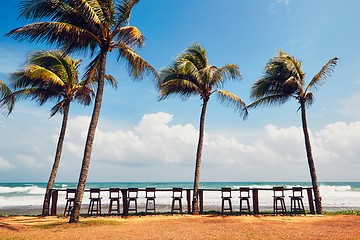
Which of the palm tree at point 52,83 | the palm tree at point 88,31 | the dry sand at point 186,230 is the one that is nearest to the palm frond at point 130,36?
the palm tree at point 88,31

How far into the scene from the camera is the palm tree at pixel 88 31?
10898 mm

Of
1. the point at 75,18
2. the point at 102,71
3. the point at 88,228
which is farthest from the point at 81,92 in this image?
the point at 88,228

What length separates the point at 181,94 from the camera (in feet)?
52.8

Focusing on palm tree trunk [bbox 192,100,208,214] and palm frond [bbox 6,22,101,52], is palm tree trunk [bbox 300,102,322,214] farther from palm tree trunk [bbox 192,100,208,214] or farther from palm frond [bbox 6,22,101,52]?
palm frond [bbox 6,22,101,52]

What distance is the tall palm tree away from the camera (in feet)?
48.4

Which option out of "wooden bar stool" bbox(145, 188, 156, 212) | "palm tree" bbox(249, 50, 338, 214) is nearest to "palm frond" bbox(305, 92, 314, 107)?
"palm tree" bbox(249, 50, 338, 214)

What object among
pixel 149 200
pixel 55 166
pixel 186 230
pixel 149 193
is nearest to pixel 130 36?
pixel 55 166

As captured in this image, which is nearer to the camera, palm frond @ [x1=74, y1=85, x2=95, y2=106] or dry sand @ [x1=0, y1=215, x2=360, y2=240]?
dry sand @ [x1=0, y1=215, x2=360, y2=240]

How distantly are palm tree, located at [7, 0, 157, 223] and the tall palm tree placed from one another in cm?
269

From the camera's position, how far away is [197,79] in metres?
14.9

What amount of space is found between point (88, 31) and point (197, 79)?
590 centimetres

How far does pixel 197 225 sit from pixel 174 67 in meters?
8.74

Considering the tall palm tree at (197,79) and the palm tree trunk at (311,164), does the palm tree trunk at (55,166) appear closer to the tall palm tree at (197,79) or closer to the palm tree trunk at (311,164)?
the tall palm tree at (197,79)

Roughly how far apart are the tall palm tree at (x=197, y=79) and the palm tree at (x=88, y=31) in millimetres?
2685
